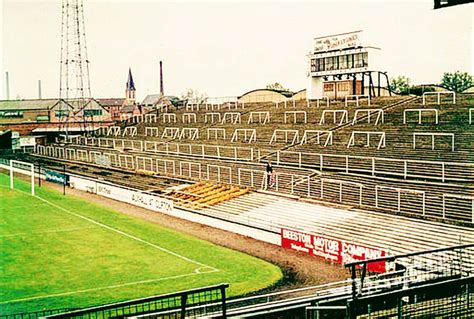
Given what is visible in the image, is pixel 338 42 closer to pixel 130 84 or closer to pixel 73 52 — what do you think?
pixel 73 52

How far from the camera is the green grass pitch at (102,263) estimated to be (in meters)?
19.4

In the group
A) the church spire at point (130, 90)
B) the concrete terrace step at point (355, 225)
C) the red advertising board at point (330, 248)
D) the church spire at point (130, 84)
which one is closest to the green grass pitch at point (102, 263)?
the red advertising board at point (330, 248)

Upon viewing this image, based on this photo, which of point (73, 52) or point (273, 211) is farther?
point (73, 52)

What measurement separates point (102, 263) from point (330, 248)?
8545mm

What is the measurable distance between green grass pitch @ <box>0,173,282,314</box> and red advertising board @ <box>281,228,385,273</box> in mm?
2045

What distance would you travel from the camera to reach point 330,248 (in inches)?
907

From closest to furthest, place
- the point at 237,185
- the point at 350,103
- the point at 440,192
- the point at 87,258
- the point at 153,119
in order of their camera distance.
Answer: the point at 87,258
the point at 440,192
the point at 237,185
the point at 350,103
the point at 153,119

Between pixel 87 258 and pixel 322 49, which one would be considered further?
pixel 322 49

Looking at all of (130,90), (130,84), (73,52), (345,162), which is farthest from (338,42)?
(130,90)

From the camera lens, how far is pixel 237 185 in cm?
3538

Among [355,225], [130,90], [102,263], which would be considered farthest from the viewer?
[130,90]

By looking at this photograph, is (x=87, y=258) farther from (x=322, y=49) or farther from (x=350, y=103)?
(x=322, y=49)

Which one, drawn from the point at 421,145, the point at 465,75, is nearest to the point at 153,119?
the point at 421,145

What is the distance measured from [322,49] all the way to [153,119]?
22.3 meters
